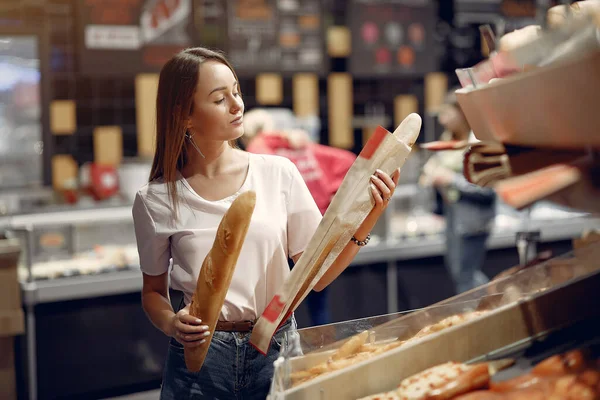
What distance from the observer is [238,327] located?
1762 mm

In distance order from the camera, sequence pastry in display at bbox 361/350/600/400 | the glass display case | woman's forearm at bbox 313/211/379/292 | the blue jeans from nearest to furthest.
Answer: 1. pastry in display at bbox 361/350/600/400
2. woman's forearm at bbox 313/211/379/292
3. the blue jeans
4. the glass display case

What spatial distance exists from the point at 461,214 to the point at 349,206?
143 inches

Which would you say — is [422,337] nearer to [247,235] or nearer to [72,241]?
[247,235]

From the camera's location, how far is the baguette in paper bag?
1503mm

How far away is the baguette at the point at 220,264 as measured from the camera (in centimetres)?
151

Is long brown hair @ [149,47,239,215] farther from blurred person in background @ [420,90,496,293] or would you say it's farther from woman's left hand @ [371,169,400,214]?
blurred person in background @ [420,90,496,293]

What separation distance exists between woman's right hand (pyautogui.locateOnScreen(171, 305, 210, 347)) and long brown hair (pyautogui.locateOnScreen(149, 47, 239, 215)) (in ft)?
0.88

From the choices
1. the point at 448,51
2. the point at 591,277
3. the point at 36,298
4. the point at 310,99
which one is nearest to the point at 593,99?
the point at 591,277

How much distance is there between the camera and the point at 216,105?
5.67ft

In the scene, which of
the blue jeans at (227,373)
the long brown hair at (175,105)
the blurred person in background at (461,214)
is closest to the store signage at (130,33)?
the blurred person in background at (461,214)

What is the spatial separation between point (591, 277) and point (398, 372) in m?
0.45

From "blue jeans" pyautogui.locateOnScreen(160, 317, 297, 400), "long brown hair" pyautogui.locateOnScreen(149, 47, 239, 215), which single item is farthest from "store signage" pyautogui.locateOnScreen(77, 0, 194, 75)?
"blue jeans" pyautogui.locateOnScreen(160, 317, 297, 400)

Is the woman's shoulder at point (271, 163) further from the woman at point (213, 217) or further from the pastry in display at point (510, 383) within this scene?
the pastry in display at point (510, 383)

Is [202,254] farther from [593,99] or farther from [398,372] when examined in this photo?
[593,99]
